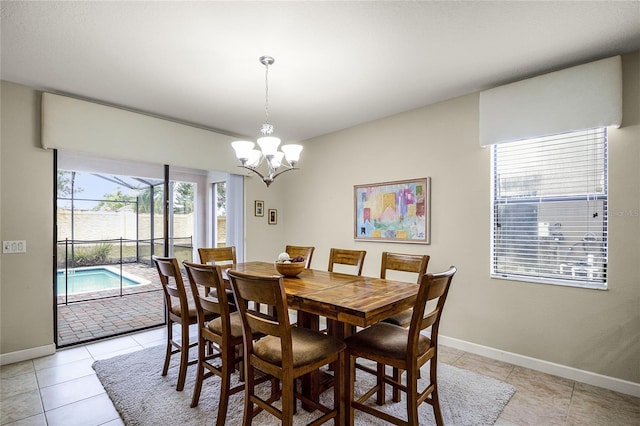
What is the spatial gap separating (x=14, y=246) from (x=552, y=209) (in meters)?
5.00

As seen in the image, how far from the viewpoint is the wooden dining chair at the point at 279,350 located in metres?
1.58

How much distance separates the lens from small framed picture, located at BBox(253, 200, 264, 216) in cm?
485

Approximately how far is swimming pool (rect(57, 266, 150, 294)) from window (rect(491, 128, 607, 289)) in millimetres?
4659

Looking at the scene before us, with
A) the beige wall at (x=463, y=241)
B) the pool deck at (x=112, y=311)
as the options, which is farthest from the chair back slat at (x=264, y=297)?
the pool deck at (x=112, y=311)

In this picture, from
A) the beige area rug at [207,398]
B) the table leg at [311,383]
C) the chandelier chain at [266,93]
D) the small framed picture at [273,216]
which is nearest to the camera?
the beige area rug at [207,398]

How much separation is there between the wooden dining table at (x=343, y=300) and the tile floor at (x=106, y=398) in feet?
3.68

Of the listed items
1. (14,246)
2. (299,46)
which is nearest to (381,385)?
(299,46)

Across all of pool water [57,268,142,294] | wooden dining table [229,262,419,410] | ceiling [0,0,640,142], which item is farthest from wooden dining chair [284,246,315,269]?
pool water [57,268,142,294]

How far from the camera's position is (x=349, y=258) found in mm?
3139

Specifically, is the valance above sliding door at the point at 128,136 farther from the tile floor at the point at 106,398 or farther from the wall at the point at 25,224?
the tile floor at the point at 106,398

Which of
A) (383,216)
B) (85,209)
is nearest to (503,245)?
(383,216)

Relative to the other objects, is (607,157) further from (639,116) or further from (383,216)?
(383,216)

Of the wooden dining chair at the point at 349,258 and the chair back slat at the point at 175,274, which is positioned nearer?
the chair back slat at the point at 175,274

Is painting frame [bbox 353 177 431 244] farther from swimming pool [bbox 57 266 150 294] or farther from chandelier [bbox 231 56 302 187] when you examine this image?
swimming pool [bbox 57 266 150 294]
